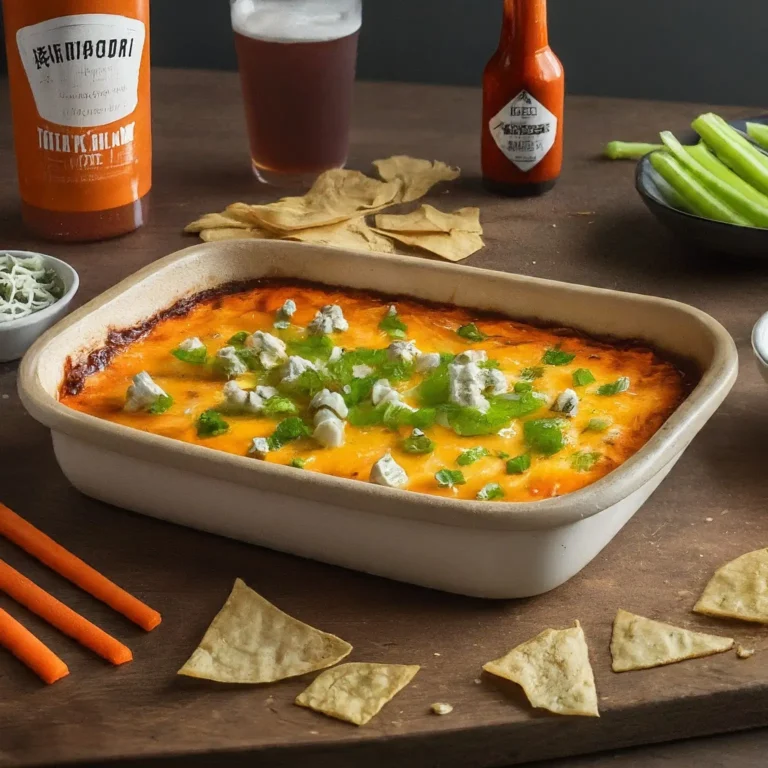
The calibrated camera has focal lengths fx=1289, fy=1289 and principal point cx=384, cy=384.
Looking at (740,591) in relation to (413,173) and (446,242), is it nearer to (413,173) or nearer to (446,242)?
(446,242)

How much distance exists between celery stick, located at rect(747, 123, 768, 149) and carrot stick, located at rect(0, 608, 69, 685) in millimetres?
1846

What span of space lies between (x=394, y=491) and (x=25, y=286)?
922mm

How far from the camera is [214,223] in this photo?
8.20ft

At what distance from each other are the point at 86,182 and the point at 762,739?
4.94 ft

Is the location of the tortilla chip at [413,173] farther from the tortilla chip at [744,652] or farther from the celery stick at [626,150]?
the tortilla chip at [744,652]

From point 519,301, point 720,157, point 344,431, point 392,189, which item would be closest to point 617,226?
point 720,157

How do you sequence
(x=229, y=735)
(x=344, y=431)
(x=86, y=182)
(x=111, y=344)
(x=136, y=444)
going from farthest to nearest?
1. (x=86, y=182)
2. (x=111, y=344)
3. (x=344, y=431)
4. (x=136, y=444)
5. (x=229, y=735)

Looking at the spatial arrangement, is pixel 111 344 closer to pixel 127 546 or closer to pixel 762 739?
pixel 127 546

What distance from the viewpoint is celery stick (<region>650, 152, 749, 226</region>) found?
236cm

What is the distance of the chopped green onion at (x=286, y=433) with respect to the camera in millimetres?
1627

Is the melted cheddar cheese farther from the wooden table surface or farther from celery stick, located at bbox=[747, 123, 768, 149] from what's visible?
celery stick, located at bbox=[747, 123, 768, 149]

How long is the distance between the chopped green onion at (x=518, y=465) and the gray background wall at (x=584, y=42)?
7.99 ft

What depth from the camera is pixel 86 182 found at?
90.8 inches

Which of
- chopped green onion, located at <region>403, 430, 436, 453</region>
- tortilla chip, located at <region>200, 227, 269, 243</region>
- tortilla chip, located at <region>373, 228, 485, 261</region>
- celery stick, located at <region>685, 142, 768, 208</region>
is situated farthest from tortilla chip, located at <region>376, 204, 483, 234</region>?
chopped green onion, located at <region>403, 430, 436, 453</region>
